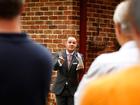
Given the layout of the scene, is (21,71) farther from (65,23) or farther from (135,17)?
(65,23)

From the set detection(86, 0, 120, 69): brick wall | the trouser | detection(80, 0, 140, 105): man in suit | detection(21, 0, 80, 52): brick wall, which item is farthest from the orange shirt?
detection(86, 0, 120, 69): brick wall

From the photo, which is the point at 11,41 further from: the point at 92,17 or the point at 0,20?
the point at 92,17

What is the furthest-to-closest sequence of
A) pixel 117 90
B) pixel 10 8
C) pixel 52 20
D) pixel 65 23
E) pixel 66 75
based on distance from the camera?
pixel 52 20 → pixel 65 23 → pixel 66 75 → pixel 10 8 → pixel 117 90

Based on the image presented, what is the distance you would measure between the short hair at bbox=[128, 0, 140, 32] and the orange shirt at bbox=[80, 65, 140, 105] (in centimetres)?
16

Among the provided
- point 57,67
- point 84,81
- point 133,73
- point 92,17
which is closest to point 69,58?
point 57,67

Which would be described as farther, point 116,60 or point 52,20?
point 52,20

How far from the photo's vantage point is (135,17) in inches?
76.4

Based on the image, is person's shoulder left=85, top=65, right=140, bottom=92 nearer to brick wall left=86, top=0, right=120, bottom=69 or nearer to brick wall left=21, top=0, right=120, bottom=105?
brick wall left=21, top=0, right=120, bottom=105

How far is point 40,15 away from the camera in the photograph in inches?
458

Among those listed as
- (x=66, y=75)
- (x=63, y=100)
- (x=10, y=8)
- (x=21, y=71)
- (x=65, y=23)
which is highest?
(x=10, y=8)

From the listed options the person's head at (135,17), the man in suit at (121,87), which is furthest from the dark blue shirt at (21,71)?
the person's head at (135,17)

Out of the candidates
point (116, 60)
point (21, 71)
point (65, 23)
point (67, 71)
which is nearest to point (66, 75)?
point (67, 71)

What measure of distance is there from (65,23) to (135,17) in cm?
940

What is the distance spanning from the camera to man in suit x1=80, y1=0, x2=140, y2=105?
6.17 feet
